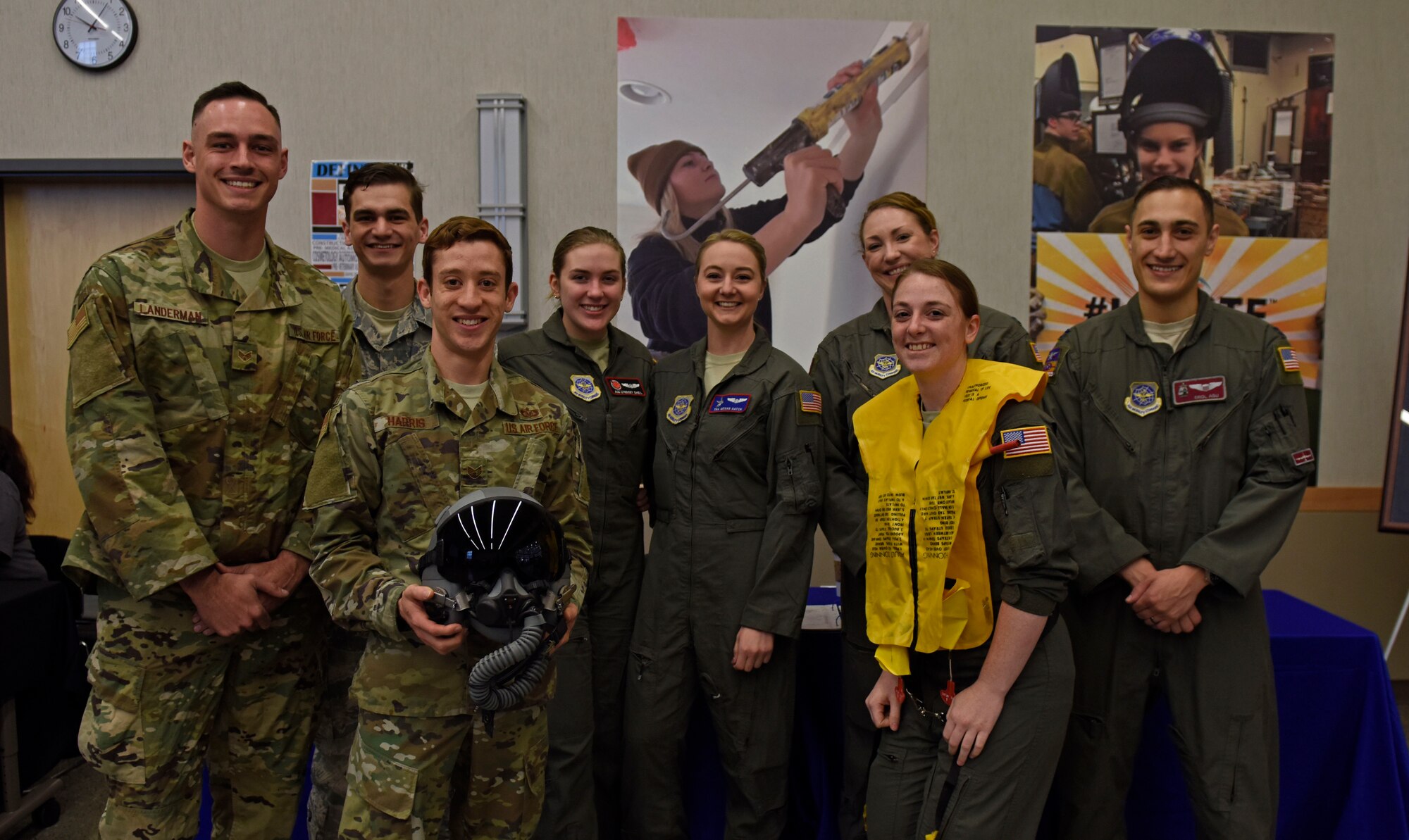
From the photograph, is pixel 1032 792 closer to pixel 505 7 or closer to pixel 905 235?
pixel 905 235

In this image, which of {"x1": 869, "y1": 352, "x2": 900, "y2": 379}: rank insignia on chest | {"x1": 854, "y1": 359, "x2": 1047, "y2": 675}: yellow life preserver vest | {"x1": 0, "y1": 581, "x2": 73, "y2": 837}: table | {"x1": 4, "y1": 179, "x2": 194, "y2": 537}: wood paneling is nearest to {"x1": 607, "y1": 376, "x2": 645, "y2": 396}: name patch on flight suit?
{"x1": 869, "y1": 352, "x2": 900, "y2": 379}: rank insignia on chest

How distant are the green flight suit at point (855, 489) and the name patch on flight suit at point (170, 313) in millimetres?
1392

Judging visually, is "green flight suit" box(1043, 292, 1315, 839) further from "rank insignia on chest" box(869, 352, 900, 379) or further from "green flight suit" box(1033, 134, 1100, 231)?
"green flight suit" box(1033, 134, 1100, 231)

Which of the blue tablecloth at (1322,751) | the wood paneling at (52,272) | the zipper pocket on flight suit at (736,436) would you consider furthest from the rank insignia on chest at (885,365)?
the wood paneling at (52,272)

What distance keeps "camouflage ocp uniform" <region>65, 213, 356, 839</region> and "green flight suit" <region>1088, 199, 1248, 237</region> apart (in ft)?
10.4

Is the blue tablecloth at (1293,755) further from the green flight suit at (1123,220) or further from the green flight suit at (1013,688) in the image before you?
the green flight suit at (1123,220)

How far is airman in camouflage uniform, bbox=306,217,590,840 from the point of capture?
1.53 meters

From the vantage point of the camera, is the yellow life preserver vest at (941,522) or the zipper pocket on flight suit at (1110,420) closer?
the yellow life preserver vest at (941,522)

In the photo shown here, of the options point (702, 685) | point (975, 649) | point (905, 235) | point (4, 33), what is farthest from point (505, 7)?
point (975, 649)

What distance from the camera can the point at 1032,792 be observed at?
5.30 feet

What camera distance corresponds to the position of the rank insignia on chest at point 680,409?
2.14 meters

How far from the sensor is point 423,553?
1.58 metres

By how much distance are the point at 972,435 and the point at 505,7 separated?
9.54ft

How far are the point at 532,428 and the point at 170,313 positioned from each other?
0.74 meters
